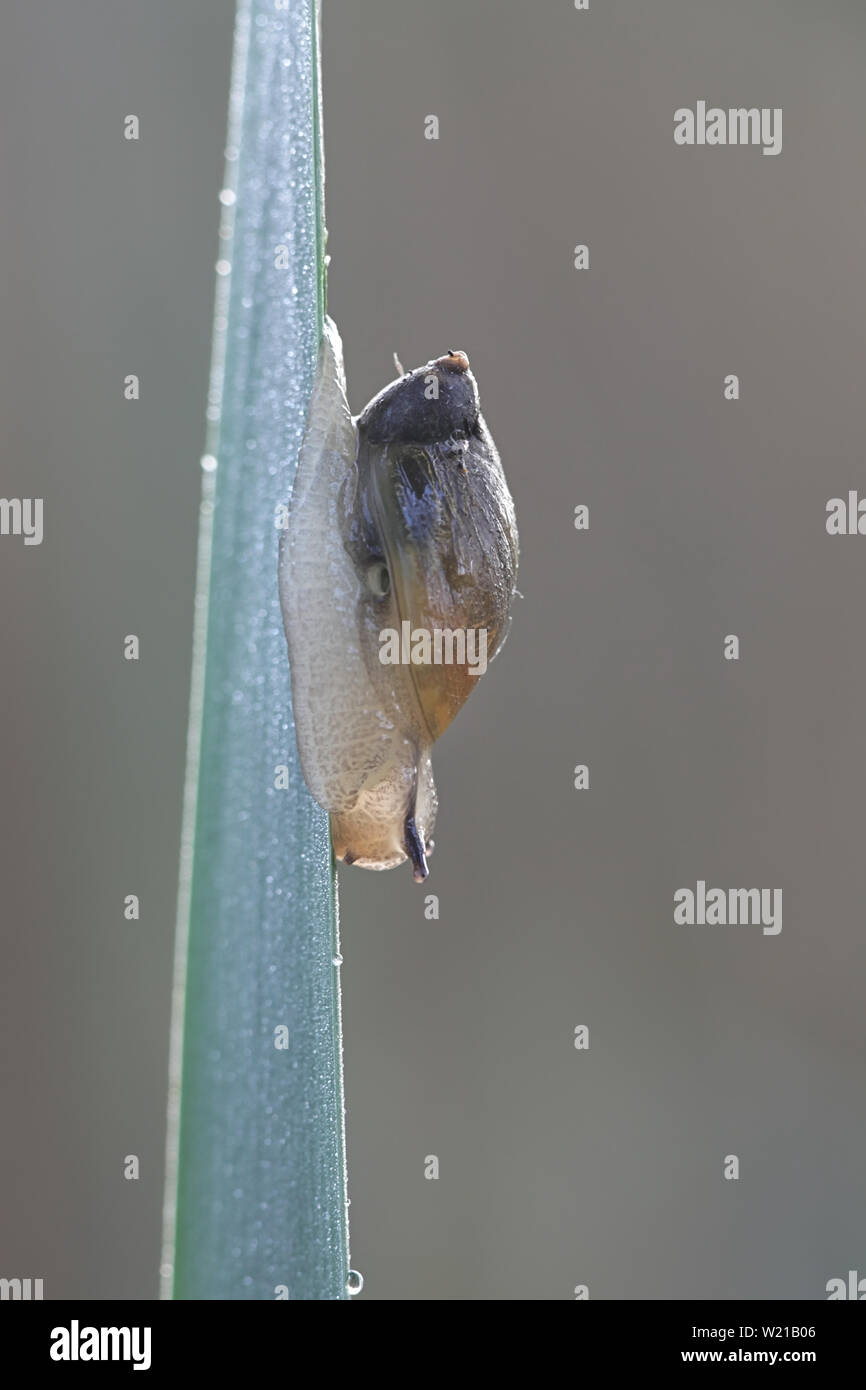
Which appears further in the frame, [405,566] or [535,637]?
[535,637]

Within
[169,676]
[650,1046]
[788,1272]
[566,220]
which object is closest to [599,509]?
[566,220]

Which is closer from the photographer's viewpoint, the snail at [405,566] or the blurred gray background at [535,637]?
the snail at [405,566]

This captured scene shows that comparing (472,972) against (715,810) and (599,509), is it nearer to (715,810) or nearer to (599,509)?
(715,810)

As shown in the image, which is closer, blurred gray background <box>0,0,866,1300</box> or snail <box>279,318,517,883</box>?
snail <box>279,318,517,883</box>

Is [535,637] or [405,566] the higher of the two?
[535,637]
